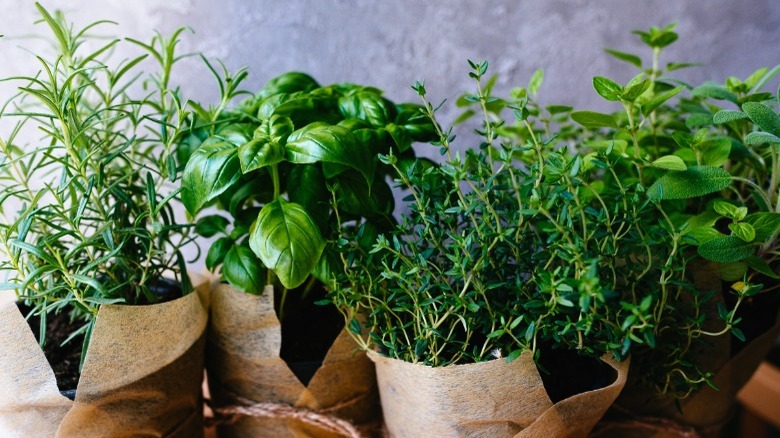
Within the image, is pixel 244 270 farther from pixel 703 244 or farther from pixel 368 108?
pixel 703 244

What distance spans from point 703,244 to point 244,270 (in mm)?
525

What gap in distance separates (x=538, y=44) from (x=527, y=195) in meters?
0.48

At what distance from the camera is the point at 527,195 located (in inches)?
26.6

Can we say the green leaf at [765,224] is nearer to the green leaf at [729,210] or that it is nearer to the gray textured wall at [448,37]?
the green leaf at [729,210]

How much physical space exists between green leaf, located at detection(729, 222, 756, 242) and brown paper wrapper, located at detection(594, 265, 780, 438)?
17 centimetres

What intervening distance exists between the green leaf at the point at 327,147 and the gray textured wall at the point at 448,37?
405 millimetres

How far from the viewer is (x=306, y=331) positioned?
2.79ft

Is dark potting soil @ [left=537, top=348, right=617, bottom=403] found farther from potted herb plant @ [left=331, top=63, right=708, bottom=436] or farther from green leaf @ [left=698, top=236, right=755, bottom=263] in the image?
green leaf @ [left=698, top=236, right=755, bottom=263]

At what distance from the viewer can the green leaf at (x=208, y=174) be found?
2.08 ft

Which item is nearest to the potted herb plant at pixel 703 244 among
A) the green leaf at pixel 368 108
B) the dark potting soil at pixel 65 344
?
the green leaf at pixel 368 108

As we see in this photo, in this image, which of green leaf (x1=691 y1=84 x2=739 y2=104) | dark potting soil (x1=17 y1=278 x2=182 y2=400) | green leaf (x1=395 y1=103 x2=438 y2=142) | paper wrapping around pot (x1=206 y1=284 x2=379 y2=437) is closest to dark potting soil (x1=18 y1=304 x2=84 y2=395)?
dark potting soil (x1=17 y1=278 x2=182 y2=400)

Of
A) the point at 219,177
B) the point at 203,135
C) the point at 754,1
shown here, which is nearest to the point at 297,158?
the point at 219,177

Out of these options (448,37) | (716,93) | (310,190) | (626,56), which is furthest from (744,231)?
(448,37)

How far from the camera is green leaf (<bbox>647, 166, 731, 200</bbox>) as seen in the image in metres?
0.65
